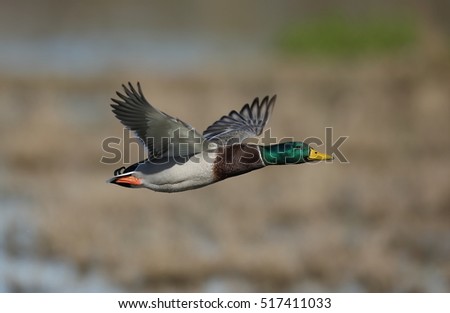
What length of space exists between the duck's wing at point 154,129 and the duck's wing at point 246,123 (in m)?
0.58

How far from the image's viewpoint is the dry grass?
7918 mm

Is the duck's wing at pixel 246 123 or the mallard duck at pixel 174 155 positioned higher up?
the duck's wing at pixel 246 123

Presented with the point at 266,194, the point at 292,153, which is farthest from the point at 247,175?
the point at 292,153

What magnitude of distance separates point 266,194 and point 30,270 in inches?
107

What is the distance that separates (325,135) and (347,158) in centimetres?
59

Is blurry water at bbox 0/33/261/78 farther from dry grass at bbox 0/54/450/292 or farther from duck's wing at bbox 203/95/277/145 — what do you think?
duck's wing at bbox 203/95/277/145

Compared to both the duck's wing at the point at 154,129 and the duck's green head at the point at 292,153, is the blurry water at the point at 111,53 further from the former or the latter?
the duck's wing at the point at 154,129

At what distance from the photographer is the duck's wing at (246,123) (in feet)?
19.0

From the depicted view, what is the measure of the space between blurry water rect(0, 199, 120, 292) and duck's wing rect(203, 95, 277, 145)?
1.94 meters

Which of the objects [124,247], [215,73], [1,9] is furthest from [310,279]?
[1,9]

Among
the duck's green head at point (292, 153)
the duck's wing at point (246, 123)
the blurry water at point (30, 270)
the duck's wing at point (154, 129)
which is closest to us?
the duck's wing at point (154, 129)

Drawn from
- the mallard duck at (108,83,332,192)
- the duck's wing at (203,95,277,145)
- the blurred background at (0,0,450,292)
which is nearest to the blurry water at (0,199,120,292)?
the blurred background at (0,0,450,292)

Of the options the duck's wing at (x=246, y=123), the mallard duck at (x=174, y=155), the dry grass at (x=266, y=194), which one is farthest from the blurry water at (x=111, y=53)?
the mallard duck at (x=174, y=155)

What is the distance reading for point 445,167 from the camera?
10.3 m
